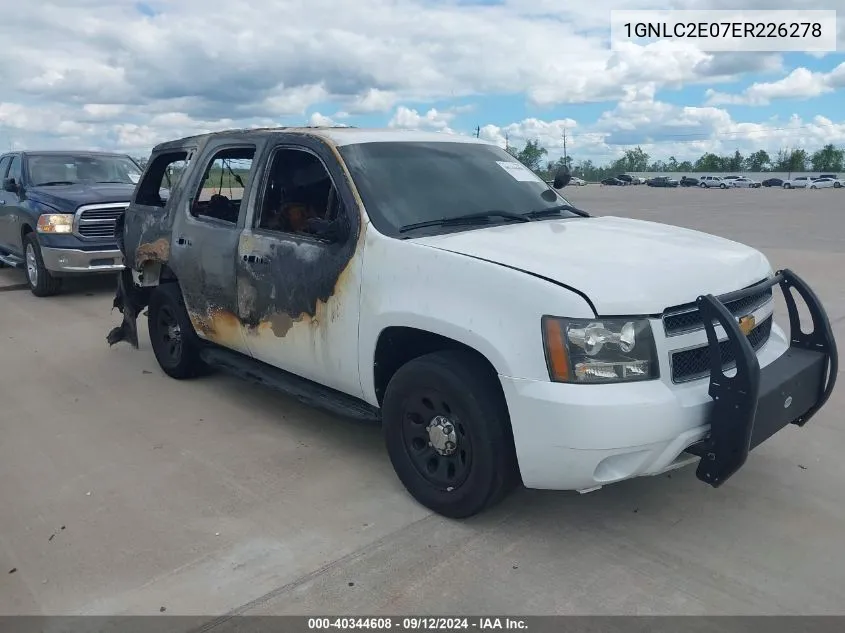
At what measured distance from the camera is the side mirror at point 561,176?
16.9 ft

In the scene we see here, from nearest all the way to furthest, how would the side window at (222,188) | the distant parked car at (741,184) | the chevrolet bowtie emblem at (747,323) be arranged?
the chevrolet bowtie emblem at (747,323), the side window at (222,188), the distant parked car at (741,184)

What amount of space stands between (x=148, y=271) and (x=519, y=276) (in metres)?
3.79

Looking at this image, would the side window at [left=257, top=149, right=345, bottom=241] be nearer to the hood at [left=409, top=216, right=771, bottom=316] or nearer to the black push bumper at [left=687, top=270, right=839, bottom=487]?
the hood at [left=409, top=216, right=771, bottom=316]

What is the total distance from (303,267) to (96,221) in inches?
245

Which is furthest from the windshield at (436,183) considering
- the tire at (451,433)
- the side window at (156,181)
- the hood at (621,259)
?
the side window at (156,181)

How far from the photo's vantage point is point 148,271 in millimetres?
5805

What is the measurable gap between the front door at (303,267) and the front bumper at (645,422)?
118 centimetres

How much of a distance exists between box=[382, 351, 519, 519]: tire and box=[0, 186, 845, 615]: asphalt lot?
175 mm

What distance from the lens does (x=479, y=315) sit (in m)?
3.15

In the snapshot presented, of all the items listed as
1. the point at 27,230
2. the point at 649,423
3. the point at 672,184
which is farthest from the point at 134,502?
the point at 672,184

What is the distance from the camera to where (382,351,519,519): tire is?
10.5 feet

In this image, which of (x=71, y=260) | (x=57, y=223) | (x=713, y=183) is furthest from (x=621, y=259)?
(x=713, y=183)

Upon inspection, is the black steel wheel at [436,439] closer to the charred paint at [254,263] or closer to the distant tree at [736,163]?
the charred paint at [254,263]

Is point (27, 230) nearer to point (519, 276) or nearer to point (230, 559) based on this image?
point (230, 559)
